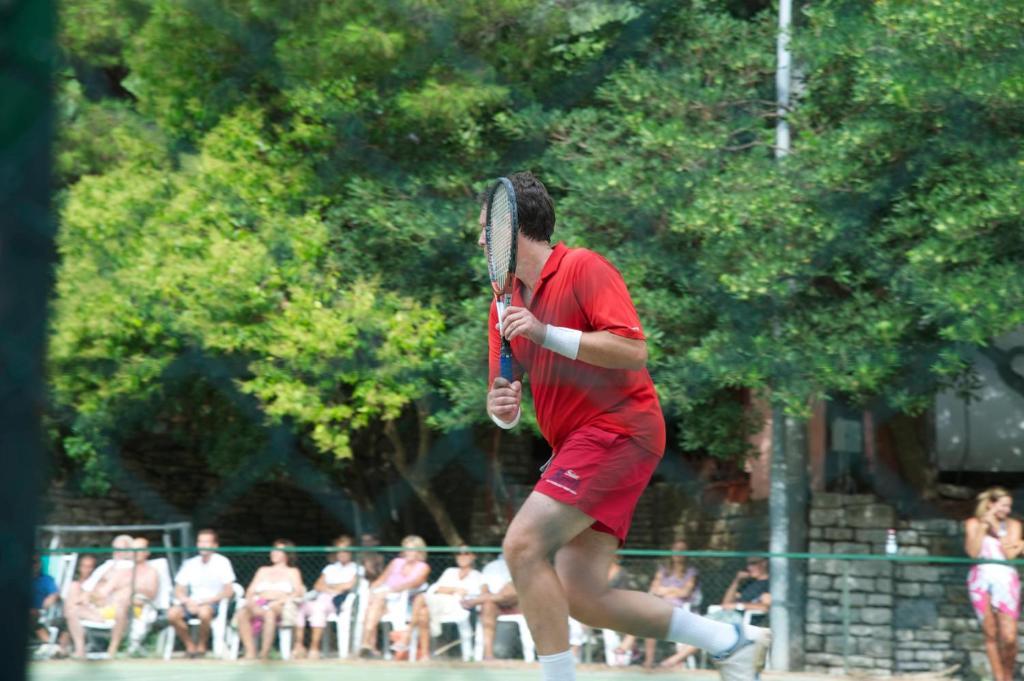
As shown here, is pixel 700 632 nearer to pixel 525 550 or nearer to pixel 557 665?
pixel 557 665

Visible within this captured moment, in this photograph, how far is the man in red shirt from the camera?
3.16 m

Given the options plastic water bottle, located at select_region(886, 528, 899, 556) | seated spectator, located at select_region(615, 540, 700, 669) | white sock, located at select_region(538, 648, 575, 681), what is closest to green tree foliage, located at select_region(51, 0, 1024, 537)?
plastic water bottle, located at select_region(886, 528, 899, 556)

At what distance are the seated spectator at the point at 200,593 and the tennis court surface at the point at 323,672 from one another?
22cm

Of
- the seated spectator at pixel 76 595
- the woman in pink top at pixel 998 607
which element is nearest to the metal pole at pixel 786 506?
the woman in pink top at pixel 998 607

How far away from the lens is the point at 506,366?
337 cm

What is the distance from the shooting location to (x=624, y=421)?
3.28m

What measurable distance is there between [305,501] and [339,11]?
7.82 meters

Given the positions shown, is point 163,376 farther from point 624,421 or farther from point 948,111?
point 624,421

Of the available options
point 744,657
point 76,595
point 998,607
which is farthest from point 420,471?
point 744,657

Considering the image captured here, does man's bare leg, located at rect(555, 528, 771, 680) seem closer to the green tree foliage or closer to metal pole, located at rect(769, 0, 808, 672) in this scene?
metal pole, located at rect(769, 0, 808, 672)

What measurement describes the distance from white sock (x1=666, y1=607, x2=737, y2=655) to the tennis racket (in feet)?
2.21

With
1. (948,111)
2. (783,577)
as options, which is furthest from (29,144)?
(948,111)

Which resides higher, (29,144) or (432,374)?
(432,374)

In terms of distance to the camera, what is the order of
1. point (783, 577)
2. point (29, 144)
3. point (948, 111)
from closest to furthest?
point (29, 144)
point (783, 577)
point (948, 111)
